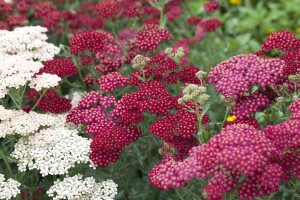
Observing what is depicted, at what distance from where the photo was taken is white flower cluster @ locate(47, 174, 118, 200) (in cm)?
421

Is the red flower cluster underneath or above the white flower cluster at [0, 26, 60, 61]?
underneath

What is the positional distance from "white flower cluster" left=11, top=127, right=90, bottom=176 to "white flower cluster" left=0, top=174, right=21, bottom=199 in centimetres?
14

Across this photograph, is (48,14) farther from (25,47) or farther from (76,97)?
(76,97)

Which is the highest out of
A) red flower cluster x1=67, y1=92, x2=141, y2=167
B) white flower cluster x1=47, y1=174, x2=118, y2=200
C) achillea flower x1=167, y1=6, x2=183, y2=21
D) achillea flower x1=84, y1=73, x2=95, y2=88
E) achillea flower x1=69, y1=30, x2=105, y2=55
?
achillea flower x1=69, y1=30, x2=105, y2=55

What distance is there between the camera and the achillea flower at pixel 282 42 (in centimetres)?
491

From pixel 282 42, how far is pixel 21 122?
2.44 meters

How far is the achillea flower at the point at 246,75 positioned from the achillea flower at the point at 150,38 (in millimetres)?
865

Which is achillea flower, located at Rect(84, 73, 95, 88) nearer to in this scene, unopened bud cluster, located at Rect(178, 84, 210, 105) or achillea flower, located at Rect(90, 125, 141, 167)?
achillea flower, located at Rect(90, 125, 141, 167)

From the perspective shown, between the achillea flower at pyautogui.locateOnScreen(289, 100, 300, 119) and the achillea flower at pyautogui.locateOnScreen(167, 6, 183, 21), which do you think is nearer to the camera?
the achillea flower at pyautogui.locateOnScreen(289, 100, 300, 119)

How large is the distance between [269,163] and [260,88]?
1.12m

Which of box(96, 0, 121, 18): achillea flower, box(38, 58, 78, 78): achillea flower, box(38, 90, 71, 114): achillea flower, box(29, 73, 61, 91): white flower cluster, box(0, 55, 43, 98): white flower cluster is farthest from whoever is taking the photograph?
box(96, 0, 121, 18): achillea flower

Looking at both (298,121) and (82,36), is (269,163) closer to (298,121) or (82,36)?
(298,121)

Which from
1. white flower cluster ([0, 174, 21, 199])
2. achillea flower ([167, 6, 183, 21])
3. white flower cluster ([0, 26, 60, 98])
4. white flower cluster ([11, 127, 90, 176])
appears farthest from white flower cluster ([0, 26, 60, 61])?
achillea flower ([167, 6, 183, 21])

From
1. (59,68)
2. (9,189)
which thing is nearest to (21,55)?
(59,68)
